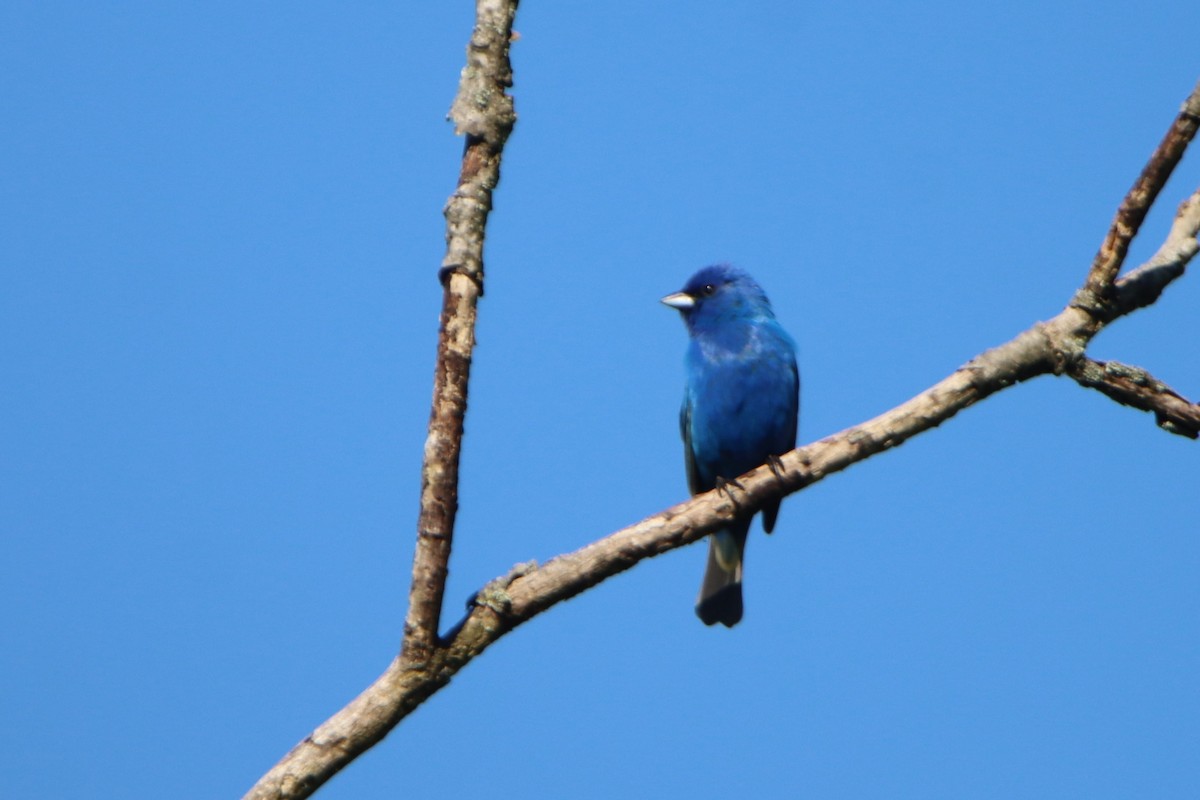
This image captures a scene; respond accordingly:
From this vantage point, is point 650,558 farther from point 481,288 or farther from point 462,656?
point 481,288

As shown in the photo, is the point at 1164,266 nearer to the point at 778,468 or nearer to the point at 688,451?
the point at 778,468

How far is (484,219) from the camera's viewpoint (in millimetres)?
5270

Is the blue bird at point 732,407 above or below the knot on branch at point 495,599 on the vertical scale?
above

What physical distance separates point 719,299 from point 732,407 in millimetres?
1094

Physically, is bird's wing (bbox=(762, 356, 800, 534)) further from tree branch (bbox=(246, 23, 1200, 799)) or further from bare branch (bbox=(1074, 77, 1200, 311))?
bare branch (bbox=(1074, 77, 1200, 311))

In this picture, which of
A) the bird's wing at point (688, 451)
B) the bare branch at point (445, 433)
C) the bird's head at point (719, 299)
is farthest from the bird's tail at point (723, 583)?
the bare branch at point (445, 433)

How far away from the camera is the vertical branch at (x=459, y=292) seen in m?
5.00

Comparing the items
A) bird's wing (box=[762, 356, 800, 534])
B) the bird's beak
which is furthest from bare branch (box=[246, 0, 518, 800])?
the bird's beak

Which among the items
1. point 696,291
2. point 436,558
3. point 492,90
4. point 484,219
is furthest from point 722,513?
point 696,291

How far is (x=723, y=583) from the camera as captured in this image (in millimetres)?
8945

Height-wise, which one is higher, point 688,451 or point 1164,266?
point 688,451

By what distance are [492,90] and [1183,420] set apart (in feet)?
10.9

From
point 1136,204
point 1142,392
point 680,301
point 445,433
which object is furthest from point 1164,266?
point 680,301

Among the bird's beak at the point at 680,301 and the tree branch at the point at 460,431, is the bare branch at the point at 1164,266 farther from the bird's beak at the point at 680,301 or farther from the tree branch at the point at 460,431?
the bird's beak at the point at 680,301
